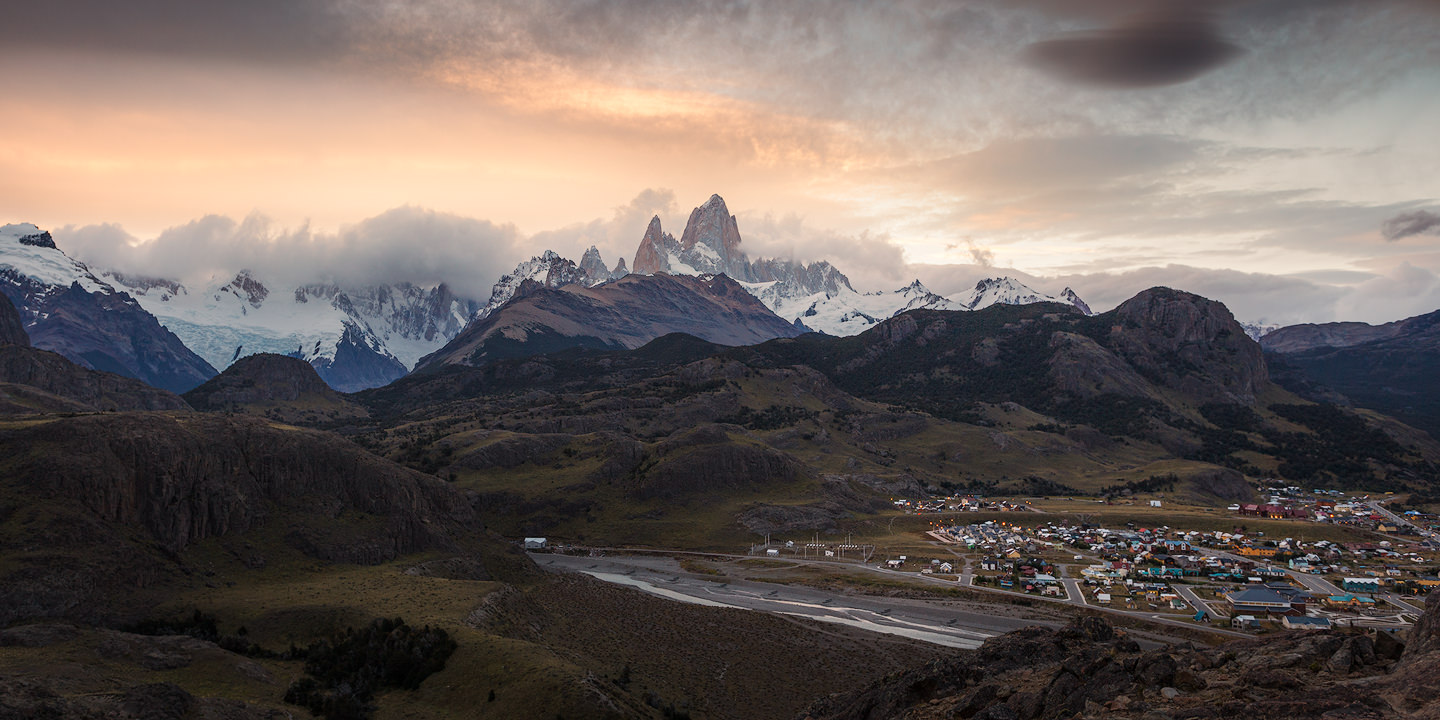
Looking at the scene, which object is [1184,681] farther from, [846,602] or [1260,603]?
[846,602]

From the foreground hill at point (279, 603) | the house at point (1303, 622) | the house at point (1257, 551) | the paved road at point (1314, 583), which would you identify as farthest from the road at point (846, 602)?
the house at point (1257, 551)

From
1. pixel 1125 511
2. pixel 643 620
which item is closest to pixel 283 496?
pixel 643 620

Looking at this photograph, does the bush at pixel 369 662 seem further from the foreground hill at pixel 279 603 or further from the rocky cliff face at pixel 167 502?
the rocky cliff face at pixel 167 502

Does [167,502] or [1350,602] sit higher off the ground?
[167,502]

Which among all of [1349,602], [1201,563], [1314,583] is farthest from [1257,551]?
[1349,602]

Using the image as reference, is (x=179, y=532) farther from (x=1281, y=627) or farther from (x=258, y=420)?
(x=1281, y=627)

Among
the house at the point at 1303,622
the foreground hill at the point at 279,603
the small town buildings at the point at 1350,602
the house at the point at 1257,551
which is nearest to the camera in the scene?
the foreground hill at the point at 279,603

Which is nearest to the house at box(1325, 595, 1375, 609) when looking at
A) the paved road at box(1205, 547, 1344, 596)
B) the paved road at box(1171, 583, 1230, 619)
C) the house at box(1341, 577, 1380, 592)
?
the paved road at box(1205, 547, 1344, 596)
